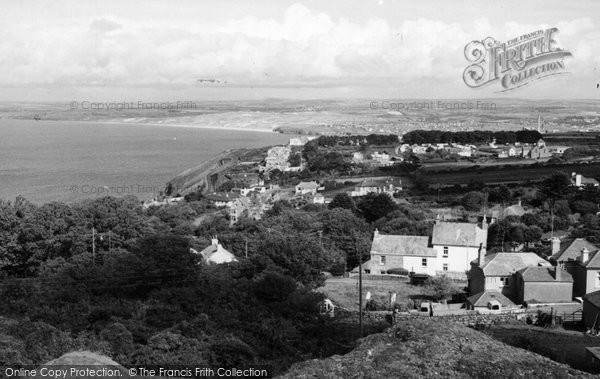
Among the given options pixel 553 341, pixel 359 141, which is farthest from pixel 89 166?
pixel 553 341

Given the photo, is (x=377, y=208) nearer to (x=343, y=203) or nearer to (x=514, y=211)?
(x=343, y=203)

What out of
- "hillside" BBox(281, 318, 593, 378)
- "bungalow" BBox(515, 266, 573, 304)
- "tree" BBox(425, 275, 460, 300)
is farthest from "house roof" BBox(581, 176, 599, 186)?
"hillside" BBox(281, 318, 593, 378)

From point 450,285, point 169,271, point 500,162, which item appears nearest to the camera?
point 169,271

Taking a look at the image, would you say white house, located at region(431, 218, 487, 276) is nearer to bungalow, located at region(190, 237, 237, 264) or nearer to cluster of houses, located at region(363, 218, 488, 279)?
cluster of houses, located at region(363, 218, 488, 279)

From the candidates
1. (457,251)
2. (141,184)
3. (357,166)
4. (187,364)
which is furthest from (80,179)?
(187,364)

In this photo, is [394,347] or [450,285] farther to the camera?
[450,285]

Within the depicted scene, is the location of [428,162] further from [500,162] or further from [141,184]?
[141,184]

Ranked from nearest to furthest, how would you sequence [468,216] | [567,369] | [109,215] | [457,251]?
[567,369]
[457,251]
[109,215]
[468,216]
